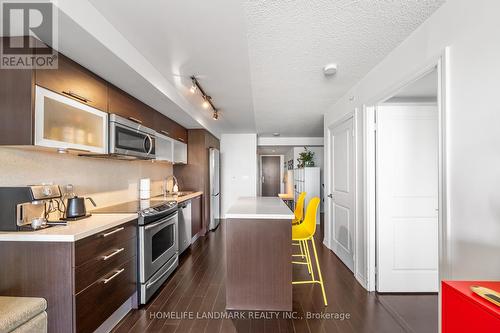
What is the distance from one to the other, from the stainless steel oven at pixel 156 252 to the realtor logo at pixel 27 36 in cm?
150

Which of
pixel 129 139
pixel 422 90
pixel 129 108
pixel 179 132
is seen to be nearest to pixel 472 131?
pixel 422 90

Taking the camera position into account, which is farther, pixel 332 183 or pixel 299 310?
pixel 332 183

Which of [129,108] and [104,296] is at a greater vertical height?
[129,108]

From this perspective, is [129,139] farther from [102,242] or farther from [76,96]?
[102,242]

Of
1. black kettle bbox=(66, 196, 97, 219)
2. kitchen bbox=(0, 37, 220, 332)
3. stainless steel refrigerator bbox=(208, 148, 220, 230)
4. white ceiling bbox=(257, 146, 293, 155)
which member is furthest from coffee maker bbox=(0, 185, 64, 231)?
white ceiling bbox=(257, 146, 293, 155)

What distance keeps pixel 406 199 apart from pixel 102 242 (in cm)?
290

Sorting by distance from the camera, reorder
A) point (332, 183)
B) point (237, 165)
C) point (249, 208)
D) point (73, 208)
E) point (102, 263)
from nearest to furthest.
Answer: point (102, 263) < point (73, 208) < point (249, 208) < point (332, 183) < point (237, 165)

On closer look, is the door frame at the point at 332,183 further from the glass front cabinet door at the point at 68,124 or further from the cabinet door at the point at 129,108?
the glass front cabinet door at the point at 68,124

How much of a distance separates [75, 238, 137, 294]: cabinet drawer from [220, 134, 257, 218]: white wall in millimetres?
4431

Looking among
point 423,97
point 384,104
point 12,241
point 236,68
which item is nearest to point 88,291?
point 12,241

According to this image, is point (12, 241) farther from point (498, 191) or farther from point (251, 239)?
point (498, 191)

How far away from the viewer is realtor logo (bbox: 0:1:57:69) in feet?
4.59

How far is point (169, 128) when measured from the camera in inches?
156

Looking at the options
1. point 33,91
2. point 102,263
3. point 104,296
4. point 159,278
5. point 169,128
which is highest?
point 169,128
